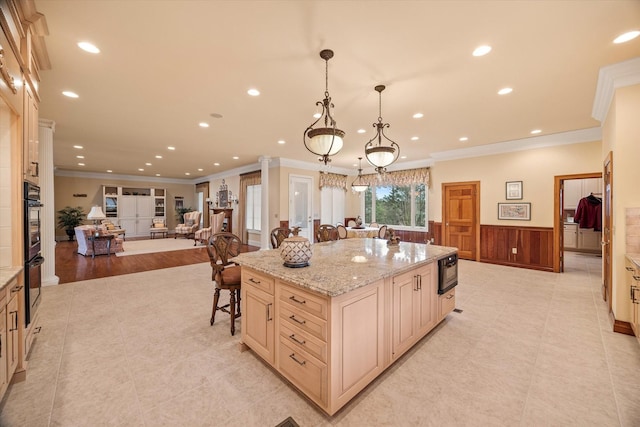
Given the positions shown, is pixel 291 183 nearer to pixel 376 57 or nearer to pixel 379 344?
pixel 376 57

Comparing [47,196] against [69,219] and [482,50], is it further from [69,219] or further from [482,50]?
[69,219]

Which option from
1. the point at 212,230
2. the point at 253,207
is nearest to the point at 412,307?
the point at 253,207

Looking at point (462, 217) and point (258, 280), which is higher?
point (462, 217)

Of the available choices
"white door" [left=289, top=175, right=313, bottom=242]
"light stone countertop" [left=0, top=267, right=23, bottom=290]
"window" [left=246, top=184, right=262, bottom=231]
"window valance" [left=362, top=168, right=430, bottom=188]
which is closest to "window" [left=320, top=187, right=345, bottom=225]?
"white door" [left=289, top=175, right=313, bottom=242]

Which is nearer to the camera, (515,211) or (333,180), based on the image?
(515,211)

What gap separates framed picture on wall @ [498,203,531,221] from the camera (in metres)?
5.38

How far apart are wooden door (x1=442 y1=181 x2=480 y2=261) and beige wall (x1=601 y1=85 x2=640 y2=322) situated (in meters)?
3.24

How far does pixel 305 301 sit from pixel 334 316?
23 cm

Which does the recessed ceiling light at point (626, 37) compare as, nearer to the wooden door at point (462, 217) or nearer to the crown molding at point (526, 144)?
the crown molding at point (526, 144)

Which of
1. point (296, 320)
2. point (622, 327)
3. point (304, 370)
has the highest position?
point (296, 320)

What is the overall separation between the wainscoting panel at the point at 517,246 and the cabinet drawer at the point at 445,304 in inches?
140

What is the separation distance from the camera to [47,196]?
4344 mm

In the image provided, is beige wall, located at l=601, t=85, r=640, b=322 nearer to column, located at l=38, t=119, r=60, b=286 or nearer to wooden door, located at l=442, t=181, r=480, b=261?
wooden door, located at l=442, t=181, r=480, b=261

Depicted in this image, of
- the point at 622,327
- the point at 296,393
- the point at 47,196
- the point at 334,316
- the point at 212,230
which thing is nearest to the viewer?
the point at 334,316
